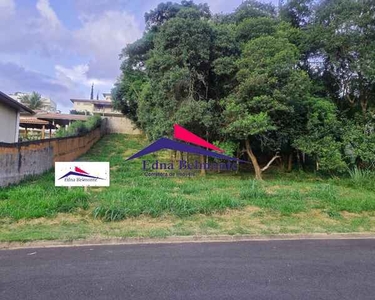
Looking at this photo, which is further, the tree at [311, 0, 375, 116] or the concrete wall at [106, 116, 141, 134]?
the concrete wall at [106, 116, 141, 134]

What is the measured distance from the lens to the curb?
466cm

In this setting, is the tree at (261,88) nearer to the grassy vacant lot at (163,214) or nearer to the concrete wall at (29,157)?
the grassy vacant lot at (163,214)

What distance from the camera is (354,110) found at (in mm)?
15391

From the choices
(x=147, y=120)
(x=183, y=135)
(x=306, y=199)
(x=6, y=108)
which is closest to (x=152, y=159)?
(x=147, y=120)

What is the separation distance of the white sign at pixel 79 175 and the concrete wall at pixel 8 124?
274 inches

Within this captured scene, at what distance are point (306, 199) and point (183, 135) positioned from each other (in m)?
5.59

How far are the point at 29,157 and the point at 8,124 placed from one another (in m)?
4.40

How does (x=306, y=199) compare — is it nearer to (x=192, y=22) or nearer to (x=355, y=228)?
(x=355, y=228)

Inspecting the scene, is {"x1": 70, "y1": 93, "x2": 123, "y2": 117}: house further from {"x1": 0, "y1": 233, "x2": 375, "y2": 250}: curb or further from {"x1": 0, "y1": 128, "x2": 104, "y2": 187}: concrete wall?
{"x1": 0, "y1": 233, "x2": 375, "y2": 250}: curb

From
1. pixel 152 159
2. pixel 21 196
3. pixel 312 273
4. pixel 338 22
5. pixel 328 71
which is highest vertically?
pixel 338 22

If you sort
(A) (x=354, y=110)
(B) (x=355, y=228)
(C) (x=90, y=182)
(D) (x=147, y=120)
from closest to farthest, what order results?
(B) (x=355, y=228), (C) (x=90, y=182), (D) (x=147, y=120), (A) (x=354, y=110)

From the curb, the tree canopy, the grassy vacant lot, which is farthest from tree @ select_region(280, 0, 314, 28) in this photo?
the curb

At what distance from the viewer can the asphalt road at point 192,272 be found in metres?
3.12

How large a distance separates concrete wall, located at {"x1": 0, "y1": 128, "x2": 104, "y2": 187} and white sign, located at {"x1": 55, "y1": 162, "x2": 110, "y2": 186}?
207cm
